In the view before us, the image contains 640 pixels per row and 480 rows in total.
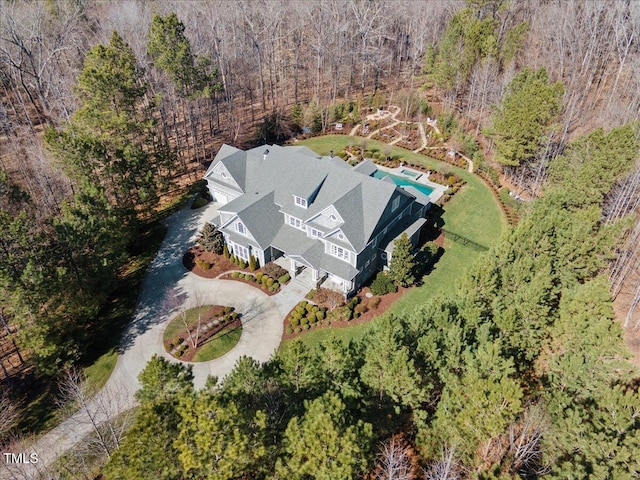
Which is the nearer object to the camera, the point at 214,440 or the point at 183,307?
the point at 214,440

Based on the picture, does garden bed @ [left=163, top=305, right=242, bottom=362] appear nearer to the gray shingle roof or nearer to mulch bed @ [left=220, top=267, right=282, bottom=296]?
mulch bed @ [left=220, top=267, right=282, bottom=296]

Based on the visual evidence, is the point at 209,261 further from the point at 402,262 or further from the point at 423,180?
the point at 423,180

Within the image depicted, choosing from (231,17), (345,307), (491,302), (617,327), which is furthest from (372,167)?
(231,17)

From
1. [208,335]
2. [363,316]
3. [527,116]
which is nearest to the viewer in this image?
[208,335]

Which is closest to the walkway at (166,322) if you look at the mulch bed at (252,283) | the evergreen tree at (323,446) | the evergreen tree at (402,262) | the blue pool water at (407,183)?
the mulch bed at (252,283)

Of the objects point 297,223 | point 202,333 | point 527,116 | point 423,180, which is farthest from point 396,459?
point 423,180

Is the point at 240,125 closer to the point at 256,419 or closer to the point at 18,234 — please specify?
the point at 18,234

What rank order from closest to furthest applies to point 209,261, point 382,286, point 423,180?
point 382,286 → point 209,261 → point 423,180

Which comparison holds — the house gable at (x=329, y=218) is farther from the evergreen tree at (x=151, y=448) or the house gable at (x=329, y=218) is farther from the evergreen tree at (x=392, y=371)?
the evergreen tree at (x=151, y=448)
